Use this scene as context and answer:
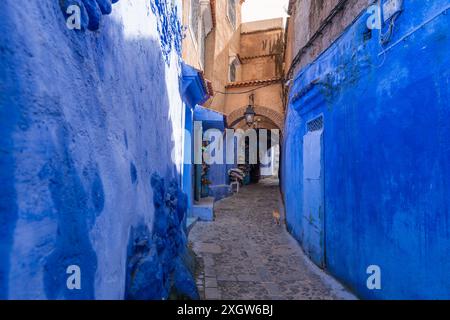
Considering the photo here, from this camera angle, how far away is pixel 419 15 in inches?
111

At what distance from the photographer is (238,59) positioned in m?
18.2

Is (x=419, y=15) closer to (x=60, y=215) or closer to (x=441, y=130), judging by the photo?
(x=441, y=130)

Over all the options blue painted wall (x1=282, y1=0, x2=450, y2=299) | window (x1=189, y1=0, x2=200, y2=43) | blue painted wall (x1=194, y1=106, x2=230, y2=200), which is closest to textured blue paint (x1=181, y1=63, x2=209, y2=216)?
blue painted wall (x1=194, y1=106, x2=230, y2=200)

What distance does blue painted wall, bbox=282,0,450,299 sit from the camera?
254cm

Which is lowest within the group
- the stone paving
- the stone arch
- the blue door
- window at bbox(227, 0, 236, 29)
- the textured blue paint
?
the stone paving

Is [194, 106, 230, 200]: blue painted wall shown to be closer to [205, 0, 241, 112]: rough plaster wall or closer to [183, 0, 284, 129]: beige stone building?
[183, 0, 284, 129]: beige stone building

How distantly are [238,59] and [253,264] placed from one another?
15.2m

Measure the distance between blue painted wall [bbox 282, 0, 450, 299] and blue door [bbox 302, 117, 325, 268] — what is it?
22 cm

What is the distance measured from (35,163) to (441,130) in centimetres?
294

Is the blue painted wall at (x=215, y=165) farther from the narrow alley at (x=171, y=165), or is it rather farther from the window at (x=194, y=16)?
the narrow alley at (x=171, y=165)

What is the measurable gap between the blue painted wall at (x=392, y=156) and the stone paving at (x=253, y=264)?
527mm

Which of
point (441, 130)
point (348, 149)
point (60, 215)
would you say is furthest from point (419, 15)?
point (60, 215)

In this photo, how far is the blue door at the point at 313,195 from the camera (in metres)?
5.14

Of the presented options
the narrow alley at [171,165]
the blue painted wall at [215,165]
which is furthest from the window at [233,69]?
the narrow alley at [171,165]
